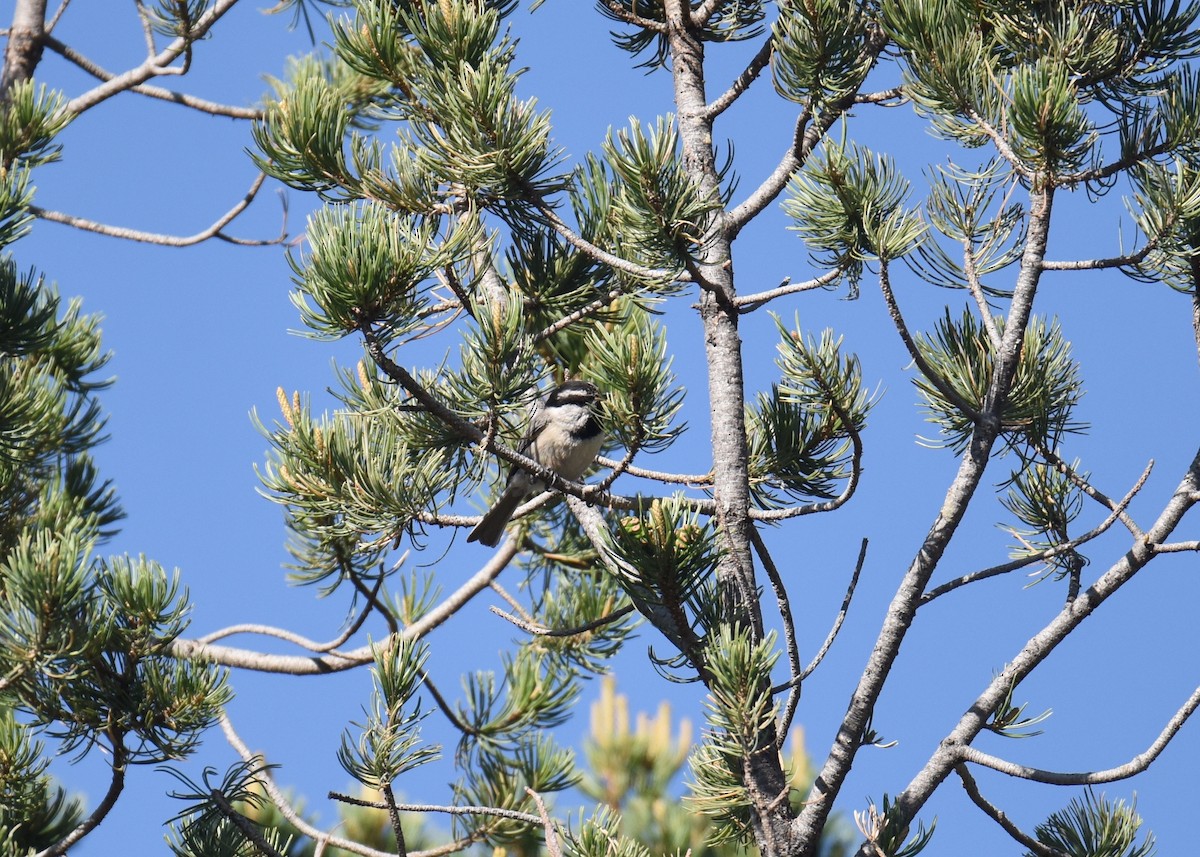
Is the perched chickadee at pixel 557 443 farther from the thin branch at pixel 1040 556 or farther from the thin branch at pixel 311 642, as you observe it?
the thin branch at pixel 1040 556

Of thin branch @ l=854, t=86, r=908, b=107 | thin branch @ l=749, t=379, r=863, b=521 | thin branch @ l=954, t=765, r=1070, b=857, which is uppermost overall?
thin branch @ l=854, t=86, r=908, b=107

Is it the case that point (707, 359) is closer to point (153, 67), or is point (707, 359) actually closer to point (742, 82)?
point (742, 82)

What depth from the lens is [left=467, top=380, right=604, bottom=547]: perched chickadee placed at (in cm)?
389

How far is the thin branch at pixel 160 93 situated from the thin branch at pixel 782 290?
9.96 ft

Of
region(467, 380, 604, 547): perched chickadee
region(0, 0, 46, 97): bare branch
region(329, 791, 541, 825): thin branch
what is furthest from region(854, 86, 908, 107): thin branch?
region(0, 0, 46, 97): bare branch

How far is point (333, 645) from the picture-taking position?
4.04 m

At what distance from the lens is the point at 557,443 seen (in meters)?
4.46

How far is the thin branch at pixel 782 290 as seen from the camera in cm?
250

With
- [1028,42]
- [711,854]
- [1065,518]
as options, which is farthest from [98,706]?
[711,854]

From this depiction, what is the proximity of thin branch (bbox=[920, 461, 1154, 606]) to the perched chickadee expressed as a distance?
1531mm

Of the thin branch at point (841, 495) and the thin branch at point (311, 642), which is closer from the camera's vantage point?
the thin branch at point (841, 495)

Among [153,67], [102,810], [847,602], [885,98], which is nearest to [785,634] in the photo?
[847,602]

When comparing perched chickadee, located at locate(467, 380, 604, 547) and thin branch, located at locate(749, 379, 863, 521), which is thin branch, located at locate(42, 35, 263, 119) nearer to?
perched chickadee, located at locate(467, 380, 604, 547)

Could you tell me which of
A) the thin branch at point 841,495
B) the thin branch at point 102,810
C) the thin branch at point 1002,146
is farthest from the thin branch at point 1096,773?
the thin branch at point 102,810
